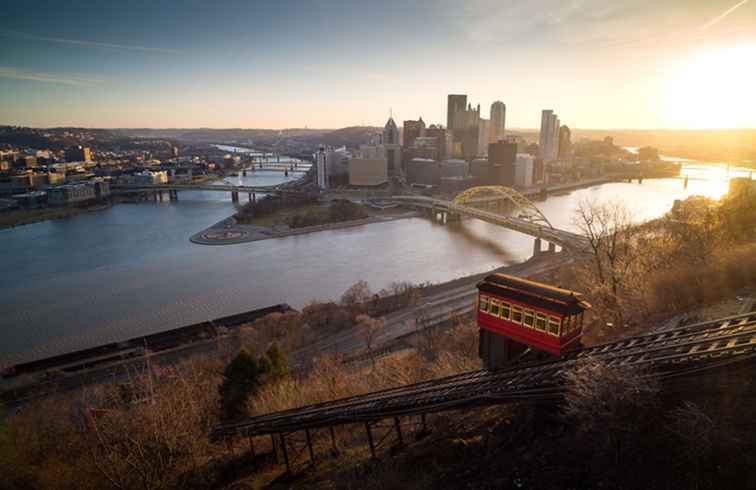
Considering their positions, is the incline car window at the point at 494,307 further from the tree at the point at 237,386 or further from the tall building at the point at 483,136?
the tall building at the point at 483,136

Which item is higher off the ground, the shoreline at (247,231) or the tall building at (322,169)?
the tall building at (322,169)

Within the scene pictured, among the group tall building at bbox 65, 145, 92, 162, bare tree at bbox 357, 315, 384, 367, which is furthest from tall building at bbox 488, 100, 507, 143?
bare tree at bbox 357, 315, 384, 367

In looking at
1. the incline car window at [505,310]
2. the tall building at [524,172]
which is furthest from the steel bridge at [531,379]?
the tall building at [524,172]

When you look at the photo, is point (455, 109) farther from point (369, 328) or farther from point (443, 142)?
point (369, 328)

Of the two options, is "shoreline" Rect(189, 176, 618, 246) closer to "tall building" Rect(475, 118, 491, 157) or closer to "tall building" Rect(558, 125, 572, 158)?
"tall building" Rect(475, 118, 491, 157)

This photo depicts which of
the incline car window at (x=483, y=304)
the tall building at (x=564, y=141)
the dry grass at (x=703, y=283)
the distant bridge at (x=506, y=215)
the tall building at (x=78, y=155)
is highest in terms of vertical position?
the tall building at (x=564, y=141)

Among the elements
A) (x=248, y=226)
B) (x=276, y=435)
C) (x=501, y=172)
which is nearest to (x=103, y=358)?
(x=276, y=435)
